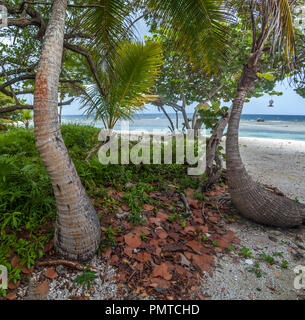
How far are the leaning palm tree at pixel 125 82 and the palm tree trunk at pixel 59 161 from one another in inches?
48.9

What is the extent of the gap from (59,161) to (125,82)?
1.90m

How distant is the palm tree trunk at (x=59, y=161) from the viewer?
142 cm

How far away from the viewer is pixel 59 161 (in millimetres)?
1474

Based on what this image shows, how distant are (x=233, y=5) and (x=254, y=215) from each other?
2.57 m

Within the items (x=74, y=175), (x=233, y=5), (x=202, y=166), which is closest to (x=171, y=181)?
(x=202, y=166)

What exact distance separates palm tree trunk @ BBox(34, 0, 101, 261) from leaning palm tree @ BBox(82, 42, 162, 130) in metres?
1.24

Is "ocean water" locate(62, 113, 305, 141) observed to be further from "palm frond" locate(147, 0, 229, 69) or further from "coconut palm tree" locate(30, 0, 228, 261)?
"coconut palm tree" locate(30, 0, 228, 261)

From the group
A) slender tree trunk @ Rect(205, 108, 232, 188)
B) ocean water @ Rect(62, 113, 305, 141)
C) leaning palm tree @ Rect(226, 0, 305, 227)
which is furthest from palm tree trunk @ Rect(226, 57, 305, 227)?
ocean water @ Rect(62, 113, 305, 141)

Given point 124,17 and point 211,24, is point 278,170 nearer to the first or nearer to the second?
point 211,24

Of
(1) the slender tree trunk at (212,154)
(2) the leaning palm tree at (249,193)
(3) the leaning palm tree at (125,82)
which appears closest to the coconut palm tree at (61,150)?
(3) the leaning palm tree at (125,82)

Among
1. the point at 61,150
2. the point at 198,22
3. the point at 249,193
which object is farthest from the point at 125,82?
the point at 249,193

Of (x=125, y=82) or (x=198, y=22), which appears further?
(x=125, y=82)

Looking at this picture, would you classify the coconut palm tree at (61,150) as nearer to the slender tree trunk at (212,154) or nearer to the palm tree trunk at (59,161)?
the palm tree trunk at (59,161)

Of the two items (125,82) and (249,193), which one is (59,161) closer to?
(125,82)
